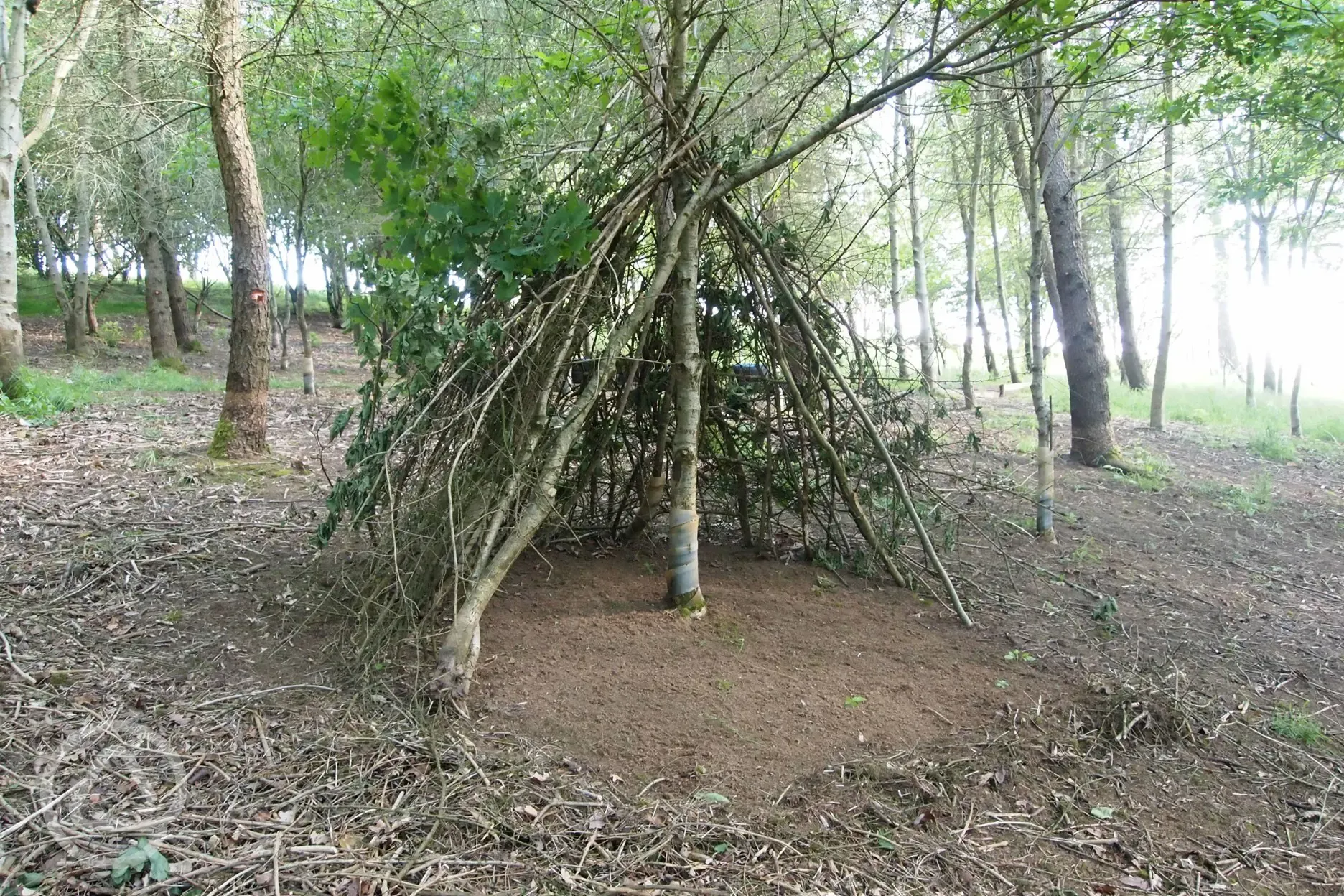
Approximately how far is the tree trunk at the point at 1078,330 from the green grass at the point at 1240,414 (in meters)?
3.30

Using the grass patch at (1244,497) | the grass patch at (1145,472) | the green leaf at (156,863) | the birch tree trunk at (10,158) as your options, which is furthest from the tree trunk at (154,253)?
the grass patch at (1244,497)

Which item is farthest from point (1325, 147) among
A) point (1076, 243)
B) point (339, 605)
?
point (339, 605)

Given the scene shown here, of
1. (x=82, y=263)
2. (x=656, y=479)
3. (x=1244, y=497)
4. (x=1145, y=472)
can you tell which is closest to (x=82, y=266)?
(x=82, y=263)

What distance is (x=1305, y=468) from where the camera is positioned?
9.87 metres

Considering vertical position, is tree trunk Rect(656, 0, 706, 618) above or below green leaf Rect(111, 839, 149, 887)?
above

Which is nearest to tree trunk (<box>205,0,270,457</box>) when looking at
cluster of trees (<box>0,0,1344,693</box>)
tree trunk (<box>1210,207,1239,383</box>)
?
cluster of trees (<box>0,0,1344,693</box>)

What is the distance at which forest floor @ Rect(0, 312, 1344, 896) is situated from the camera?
7.92ft

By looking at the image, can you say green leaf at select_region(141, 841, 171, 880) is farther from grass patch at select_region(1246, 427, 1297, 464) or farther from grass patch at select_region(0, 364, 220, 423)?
grass patch at select_region(1246, 427, 1297, 464)

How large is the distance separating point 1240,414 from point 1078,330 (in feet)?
27.4

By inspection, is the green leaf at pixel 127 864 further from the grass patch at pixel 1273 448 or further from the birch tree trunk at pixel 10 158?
the grass patch at pixel 1273 448

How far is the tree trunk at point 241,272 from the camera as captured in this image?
6.18 metres

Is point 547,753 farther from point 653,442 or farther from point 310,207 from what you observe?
point 310,207

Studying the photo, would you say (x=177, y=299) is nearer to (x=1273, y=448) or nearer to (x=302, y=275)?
(x=302, y=275)

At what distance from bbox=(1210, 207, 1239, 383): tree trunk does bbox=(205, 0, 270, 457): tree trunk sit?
79.2 ft
